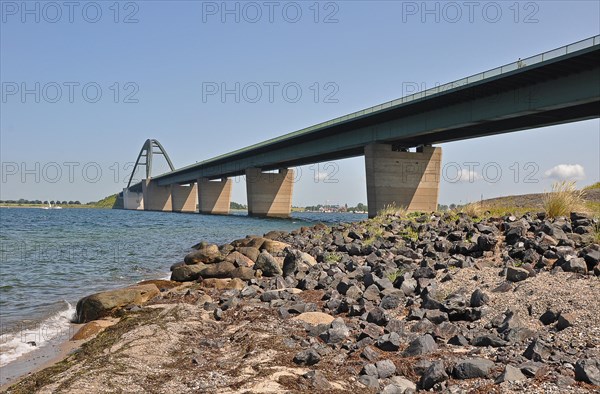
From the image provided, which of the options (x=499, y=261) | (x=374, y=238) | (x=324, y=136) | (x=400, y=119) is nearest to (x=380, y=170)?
(x=400, y=119)

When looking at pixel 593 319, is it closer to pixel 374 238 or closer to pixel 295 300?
pixel 295 300

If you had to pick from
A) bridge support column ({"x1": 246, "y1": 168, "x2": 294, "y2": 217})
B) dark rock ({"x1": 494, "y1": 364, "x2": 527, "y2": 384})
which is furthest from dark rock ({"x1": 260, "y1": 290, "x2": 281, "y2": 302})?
bridge support column ({"x1": 246, "y1": 168, "x2": 294, "y2": 217})

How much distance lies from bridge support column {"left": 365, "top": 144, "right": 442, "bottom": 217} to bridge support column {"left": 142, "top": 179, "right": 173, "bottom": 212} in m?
111

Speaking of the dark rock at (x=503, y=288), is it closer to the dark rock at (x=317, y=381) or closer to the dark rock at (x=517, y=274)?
the dark rock at (x=517, y=274)

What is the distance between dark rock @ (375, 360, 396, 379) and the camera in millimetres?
5266

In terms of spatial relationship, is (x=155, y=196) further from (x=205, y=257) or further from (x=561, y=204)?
(x=561, y=204)

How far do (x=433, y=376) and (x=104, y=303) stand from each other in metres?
8.16

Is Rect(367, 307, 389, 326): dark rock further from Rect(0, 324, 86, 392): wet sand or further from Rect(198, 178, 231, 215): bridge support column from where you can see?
Rect(198, 178, 231, 215): bridge support column

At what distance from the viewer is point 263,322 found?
7.84 metres

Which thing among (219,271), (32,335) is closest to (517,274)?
(219,271)

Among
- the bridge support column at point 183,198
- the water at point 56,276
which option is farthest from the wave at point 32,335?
the bridge support column at point 183,198

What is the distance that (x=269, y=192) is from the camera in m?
83.7

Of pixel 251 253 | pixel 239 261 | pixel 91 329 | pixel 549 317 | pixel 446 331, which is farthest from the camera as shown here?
pixel 251 253

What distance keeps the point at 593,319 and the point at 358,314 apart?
11.0ft
